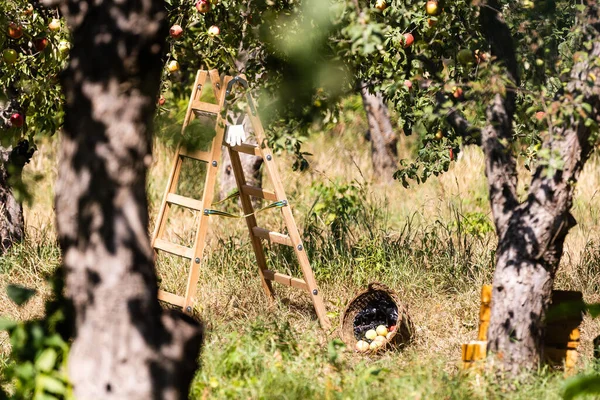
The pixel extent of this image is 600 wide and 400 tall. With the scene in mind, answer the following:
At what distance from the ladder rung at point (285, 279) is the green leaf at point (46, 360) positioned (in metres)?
2.18

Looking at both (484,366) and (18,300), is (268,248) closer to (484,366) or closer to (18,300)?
(484,366)

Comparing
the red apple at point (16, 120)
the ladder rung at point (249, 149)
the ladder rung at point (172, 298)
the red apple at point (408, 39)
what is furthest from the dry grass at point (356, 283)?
the red apple at point (408, 39)

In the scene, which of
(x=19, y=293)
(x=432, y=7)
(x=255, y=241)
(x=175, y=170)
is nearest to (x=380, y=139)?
(x=255, y=241)

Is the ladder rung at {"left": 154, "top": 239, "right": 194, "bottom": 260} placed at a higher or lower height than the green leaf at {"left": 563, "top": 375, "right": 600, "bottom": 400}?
higher

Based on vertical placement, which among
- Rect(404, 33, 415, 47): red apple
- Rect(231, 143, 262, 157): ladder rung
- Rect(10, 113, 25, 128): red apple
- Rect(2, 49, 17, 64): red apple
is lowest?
Rect(231, 143, 262, 157): ladder rung

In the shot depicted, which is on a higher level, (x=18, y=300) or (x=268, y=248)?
(x=268, y=248)

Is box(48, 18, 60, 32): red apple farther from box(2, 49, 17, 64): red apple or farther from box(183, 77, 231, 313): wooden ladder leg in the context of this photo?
box(183, 77, 231, 313): wooden ladder leg

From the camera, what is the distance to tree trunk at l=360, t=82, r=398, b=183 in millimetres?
10281

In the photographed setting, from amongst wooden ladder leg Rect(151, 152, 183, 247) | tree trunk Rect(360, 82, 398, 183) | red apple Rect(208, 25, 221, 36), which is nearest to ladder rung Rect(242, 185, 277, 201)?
wooden ladder leg Rect(151, 152, 183, 247)

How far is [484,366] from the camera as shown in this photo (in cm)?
378

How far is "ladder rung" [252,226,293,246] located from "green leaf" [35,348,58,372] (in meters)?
2.21

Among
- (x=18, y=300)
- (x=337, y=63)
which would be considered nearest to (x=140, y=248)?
(x=18, y=300)

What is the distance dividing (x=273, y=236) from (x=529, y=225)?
1.91 meters

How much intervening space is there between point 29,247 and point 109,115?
3739 millimetres
